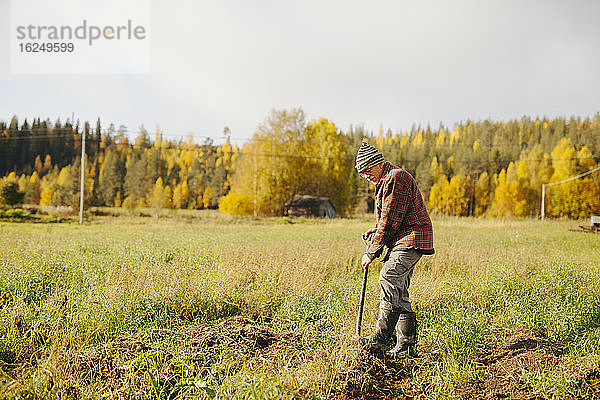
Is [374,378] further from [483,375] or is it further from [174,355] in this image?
[174,355]

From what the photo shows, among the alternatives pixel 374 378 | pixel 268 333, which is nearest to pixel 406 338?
pixel 374 378

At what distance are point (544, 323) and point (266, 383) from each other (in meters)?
3.73

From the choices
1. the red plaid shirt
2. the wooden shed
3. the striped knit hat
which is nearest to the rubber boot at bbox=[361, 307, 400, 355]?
the red plaid shirt

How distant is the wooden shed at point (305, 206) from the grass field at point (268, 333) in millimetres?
27578

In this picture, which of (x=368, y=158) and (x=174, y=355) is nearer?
(x=174, y=355)

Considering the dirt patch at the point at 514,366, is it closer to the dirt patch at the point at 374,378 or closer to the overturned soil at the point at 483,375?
the overturned soil at the point at 483,375

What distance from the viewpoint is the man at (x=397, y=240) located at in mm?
4148

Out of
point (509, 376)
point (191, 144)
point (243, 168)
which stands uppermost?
point (191, 144)

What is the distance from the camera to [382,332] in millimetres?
4254

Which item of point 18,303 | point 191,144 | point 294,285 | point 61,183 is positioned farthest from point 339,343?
point 191,144

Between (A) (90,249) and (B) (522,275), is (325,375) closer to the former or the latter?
(B) (522,275)

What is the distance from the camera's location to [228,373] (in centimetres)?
358

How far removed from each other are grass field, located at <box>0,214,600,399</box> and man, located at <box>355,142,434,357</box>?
11.1 inches

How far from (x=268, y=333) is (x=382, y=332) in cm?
130
